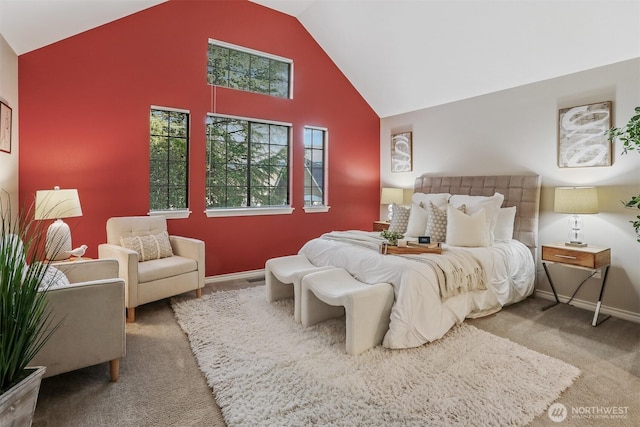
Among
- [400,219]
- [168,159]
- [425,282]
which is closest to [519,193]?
[400,219]

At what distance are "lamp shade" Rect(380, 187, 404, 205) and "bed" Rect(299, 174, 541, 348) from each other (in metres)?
0.83

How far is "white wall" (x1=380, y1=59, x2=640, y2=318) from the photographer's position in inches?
126

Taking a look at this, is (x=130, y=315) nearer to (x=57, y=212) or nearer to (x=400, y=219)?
(x=57, y=212)

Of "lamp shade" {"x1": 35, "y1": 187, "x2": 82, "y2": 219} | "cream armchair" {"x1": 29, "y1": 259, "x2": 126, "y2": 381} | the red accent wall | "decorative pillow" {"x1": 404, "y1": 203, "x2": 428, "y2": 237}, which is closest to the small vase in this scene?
"cream armchair" {"x1": 29, "y1": 259, "x2": 126, "y2": 381}

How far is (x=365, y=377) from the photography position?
2.16 meters

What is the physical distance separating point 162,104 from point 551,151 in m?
4.45

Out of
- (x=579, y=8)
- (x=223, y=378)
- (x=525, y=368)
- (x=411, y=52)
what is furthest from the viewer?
(x=411, y=52)

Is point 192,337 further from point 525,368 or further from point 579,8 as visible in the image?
point 579,8

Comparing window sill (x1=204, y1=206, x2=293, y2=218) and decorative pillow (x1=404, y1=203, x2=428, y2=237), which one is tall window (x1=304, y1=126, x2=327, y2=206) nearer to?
window sill (x1=204, y1=206, x2=293, y2=218)

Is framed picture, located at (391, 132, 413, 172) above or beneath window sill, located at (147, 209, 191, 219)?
above

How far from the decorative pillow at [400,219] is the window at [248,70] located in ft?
7.71

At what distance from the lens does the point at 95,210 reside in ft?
11.7

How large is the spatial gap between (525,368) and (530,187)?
2263 millimetres

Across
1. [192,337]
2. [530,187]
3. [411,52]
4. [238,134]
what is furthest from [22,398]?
[411,52]
